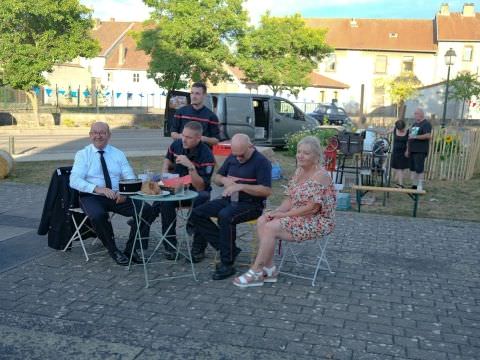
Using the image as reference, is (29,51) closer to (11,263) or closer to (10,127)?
(10,127)

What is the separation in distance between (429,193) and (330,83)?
148 ft

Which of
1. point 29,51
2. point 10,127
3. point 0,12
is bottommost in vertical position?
point 10,127

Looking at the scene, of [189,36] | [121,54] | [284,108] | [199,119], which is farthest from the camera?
[121,54]

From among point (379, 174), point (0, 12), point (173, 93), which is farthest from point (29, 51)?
point (379, 174)

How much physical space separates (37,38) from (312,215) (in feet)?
70.6

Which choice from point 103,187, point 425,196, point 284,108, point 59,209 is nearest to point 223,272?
point 103,187

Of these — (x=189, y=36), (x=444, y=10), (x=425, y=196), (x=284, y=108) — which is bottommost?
(x=425, y=196)

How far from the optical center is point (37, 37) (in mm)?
23078

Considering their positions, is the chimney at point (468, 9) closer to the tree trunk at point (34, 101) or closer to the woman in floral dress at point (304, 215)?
the tree trunk at point (34, 101)

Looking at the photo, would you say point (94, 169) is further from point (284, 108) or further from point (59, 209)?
point (284, 108)

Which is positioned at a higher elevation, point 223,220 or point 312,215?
point 312,215

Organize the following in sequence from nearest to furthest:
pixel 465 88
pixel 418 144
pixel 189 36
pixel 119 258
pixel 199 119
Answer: pixel 119 258
pixel 199 119
pixel 418 144
pixel 189 36
pixel 465 88

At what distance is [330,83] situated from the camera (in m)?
54.2

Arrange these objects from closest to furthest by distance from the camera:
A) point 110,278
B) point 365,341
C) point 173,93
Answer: point 365,341
point 110,278
point 173,93
